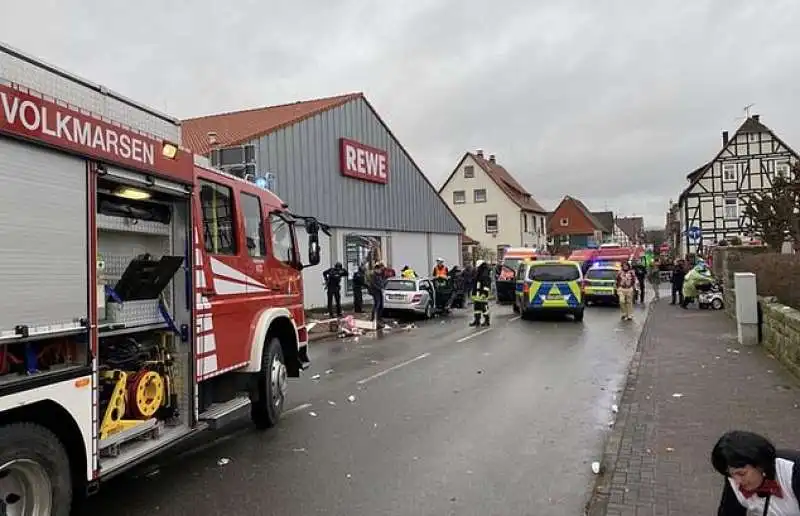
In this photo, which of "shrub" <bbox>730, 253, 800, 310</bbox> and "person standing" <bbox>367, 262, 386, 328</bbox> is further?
"person standing" <bbox>367, 262, 386, 328</bbox>

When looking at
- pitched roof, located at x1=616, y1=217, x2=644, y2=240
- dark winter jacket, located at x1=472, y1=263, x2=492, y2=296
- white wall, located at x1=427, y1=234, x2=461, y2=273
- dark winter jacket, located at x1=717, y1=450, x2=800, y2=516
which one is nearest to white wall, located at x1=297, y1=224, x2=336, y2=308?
dark winter jacket, located at x1=472, y1=263, x2=492, y2=296

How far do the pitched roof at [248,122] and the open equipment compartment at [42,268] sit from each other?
59.3 ft

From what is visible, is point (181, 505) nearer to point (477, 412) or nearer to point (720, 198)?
point (477, 412)

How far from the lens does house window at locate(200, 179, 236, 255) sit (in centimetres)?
619

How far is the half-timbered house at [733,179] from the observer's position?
2119 inches

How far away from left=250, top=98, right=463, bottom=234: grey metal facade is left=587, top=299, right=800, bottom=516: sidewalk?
46.1 ft

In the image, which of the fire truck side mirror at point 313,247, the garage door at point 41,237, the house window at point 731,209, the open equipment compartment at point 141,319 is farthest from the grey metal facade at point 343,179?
the house window at point 731,209

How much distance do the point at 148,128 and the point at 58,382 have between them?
6.73ft

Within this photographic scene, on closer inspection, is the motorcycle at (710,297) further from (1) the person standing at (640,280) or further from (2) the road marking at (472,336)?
(2) the road marking at (472,336)

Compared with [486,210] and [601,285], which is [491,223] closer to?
[486,210]

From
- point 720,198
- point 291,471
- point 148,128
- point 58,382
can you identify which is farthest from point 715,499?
point 720,198

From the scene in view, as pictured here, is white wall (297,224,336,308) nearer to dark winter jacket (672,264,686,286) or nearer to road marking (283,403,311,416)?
dark winter jacket (672,264,686,286)

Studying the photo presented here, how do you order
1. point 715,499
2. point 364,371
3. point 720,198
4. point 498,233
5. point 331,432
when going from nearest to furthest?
point 715,499 < point 331,432 < point 364,371 < point 720,198 < point 498,233

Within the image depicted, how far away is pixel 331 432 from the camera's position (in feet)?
24.1
